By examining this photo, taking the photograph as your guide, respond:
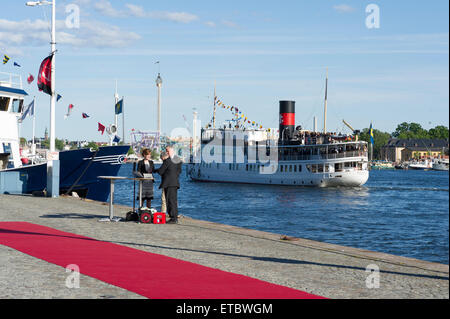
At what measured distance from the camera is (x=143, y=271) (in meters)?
8.23

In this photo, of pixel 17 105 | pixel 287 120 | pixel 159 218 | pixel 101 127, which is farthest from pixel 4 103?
pixel 287 120

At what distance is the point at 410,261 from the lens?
9664 mm

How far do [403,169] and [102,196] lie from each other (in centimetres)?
18303

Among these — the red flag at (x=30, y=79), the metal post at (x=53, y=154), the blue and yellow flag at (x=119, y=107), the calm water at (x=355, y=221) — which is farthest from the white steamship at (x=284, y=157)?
the metal post at (x=53, y=154)

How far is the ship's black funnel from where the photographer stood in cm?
7650

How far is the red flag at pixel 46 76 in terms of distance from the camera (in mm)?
23891

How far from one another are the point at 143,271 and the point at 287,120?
232 feet

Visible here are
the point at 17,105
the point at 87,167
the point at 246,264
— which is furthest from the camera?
the point at 17,105

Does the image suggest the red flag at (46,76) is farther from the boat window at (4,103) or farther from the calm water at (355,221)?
the calm water at (355,221)

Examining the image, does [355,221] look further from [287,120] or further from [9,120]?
[287,120]

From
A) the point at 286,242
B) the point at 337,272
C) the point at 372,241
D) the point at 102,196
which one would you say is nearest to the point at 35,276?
the point at 337,272

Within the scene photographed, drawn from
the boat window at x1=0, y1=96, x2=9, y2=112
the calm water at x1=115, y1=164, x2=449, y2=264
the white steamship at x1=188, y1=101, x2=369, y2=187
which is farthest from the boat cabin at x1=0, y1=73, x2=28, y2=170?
the white steamship at x1=188, y1=101, x2=369, y2=187

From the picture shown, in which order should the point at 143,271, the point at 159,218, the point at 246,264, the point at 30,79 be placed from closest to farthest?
the point at 143,271
the point at 246,264
the point at 159,218
the point at 30,79
